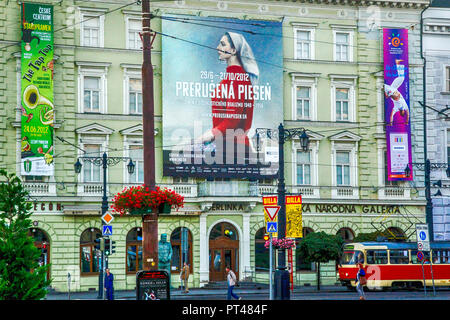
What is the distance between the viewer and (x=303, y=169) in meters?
46.4

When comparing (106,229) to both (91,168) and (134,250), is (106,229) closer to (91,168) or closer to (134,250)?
(91,168)

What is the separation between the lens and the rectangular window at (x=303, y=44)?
46.7 metres

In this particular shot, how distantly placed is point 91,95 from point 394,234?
19250mm

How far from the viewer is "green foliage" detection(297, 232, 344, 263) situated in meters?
41.3

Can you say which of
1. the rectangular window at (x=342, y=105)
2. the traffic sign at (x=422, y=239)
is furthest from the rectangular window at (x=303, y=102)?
the traffic sign at (x=422, y=239)

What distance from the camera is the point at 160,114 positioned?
4356 cm

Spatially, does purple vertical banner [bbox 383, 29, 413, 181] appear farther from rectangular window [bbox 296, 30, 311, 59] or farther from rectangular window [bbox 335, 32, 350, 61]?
rectangular window [bbox 296, 30, 311, 59]

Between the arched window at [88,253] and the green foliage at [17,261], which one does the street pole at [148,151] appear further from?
the arched window at [88,253]

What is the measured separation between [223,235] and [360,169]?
9132 millimetres

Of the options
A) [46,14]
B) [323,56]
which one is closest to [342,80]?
[323,56]

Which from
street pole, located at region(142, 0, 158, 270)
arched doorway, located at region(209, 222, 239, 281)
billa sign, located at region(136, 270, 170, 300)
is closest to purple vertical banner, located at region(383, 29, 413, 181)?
arched doorway, located at region(209, 222, 239, 281)

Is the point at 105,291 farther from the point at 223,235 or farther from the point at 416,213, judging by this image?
the point at 416,213

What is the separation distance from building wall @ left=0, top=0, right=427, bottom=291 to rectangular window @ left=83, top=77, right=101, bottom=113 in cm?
53

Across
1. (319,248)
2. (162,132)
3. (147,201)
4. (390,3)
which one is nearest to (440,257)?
(319,248)
